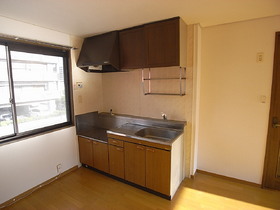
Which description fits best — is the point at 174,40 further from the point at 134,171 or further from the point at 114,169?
the point at 114,169

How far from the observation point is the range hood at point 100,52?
8.03 ft

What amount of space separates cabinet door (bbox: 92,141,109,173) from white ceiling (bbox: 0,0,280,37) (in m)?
1.83

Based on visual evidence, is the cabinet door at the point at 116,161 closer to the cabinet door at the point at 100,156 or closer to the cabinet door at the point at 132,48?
the cabinet door at the point at 100,156

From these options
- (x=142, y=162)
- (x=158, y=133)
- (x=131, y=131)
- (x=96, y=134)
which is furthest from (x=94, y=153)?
(x=158, y=133)

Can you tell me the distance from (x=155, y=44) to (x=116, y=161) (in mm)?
1816

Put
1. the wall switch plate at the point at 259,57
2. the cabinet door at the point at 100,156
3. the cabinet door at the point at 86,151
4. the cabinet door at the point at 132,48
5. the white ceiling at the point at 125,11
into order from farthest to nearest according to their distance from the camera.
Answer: the cabinet door at the point at 86,151 → the cabinet door at the point at 100,156 → the cabinet door at the point at 132,48 → the wall switch plate at the point at 259,57 → the white ceiling at the point at 125,11

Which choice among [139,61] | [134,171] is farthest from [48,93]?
[134,171]

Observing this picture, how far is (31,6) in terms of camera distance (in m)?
1.69

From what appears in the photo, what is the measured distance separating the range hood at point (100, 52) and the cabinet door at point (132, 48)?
0.10 m

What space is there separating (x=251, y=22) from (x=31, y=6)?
266 centimetres

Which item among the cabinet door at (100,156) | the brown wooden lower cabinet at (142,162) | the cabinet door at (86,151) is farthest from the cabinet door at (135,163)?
the cabinet door at (86,151)

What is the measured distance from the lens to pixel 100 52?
8.40 ft

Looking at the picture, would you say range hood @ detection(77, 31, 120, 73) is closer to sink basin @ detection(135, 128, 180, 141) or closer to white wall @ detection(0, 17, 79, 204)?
white wall @ detection(0, 17, 79, 204)

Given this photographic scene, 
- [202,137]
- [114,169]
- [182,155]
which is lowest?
[114,169]
